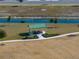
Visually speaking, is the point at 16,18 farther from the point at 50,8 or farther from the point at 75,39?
the point at 75,39

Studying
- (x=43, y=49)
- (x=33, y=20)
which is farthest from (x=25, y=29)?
(x=43, y=49)

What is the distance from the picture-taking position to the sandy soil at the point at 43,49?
1781 cm

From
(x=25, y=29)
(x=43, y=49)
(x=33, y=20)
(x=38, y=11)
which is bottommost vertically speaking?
(x=38, y=11)

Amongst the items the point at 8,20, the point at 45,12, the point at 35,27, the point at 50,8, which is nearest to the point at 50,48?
the point at 35,27

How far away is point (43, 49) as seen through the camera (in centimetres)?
1922

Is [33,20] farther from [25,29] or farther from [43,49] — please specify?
[43,49]

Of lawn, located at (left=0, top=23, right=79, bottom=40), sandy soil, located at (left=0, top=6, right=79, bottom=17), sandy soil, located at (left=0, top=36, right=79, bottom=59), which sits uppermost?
sandy soil, located at (left=0, top=36, right=79, bottom=59)

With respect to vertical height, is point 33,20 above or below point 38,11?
above

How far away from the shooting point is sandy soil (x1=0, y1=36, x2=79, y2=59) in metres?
17.8

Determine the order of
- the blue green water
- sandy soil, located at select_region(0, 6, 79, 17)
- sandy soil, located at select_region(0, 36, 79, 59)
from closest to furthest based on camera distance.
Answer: sandy soil, located at select_region(0, 36, 79, 59)
the blue green water
sandy soil, located at select_region(0, 6, 79, 17)

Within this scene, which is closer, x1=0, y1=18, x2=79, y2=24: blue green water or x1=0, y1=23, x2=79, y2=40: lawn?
x1=0, y1=23, x2=79, y2=40: lawn

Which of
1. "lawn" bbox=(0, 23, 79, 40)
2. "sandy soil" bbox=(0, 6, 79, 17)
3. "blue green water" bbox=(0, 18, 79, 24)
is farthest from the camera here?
"sandy soil" bbox=(0, 6, 79, 17)

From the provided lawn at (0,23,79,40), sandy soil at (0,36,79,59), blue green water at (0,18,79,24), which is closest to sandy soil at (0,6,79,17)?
blue green water at (0,18,79,24)

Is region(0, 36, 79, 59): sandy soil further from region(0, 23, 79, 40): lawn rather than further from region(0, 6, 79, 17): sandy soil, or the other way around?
region(0, 6, 79, 17): sandy soil
